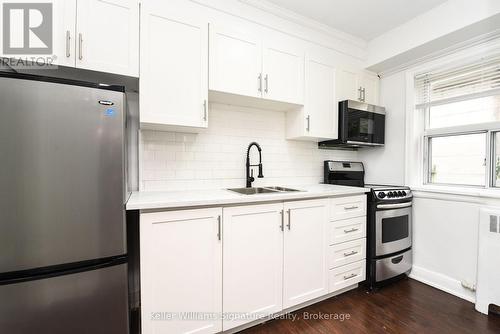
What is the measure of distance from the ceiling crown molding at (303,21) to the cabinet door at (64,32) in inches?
51.1

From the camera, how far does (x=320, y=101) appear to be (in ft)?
7.52

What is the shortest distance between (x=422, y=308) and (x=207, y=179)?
217 cm

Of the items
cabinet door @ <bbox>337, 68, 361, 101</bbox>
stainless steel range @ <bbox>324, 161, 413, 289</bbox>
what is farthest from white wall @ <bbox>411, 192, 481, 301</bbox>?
cabinet door @ <bbox>337, 68, 361, 101</bbox>

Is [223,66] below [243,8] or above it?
below

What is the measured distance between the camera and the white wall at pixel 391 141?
257cm

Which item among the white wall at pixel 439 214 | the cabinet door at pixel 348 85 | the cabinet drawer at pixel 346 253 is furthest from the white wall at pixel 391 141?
the cabinet drawer at pixel 346 253

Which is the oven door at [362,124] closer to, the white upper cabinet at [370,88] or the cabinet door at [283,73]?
the white upper cabinet at [370,88]

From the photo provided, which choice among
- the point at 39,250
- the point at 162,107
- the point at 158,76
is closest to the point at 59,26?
the point at 158,76

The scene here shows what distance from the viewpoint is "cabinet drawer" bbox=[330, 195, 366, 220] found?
1.95m

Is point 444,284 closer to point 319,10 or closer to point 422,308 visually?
point 422,308

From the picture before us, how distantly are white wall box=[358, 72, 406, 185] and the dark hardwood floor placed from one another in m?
1.20

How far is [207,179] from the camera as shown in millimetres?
2053

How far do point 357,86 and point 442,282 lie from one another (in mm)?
2235

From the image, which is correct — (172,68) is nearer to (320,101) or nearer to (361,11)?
(320,101)
